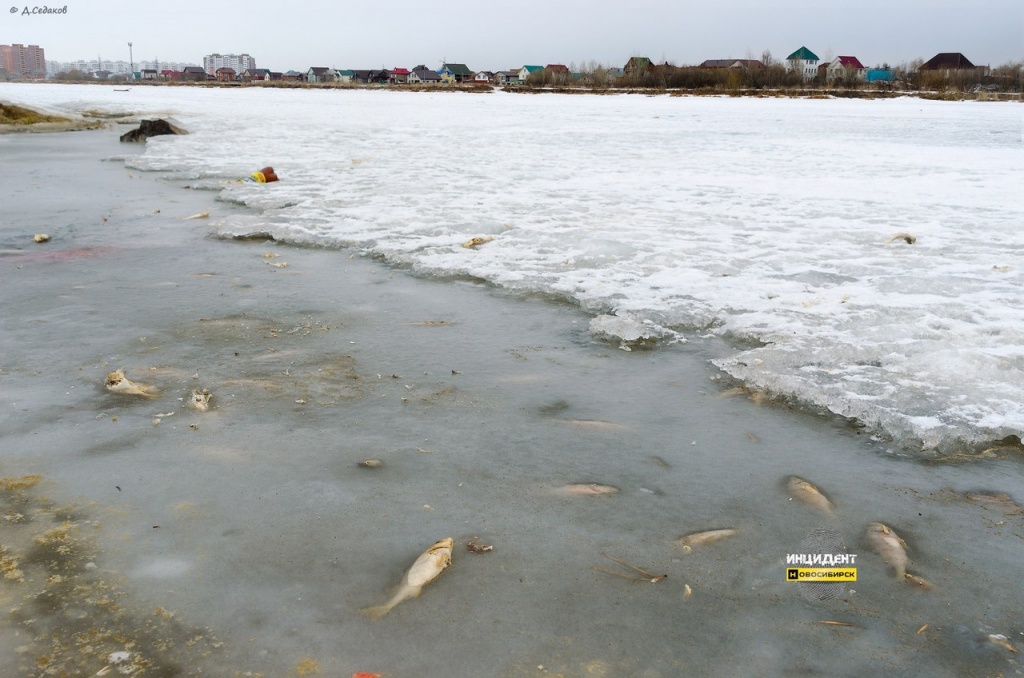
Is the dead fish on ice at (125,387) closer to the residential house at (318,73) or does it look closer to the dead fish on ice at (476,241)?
the dead fish on ice at (476,241)

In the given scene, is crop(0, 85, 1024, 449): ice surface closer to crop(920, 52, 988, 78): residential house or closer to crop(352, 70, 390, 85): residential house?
crop(920, 52, 988, 78): residential house

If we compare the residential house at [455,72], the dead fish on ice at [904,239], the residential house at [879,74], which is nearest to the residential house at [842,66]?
the residential house at [879,74]

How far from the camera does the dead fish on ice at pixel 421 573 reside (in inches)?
62.9

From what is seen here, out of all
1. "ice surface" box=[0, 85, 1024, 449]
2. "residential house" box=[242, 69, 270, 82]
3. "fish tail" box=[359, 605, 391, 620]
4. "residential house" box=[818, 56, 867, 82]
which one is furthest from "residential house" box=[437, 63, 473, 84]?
"fish tail" box=[359, 605, 391, 620]

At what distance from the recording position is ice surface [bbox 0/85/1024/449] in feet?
9.74

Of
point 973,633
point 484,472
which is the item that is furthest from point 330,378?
point 973,633

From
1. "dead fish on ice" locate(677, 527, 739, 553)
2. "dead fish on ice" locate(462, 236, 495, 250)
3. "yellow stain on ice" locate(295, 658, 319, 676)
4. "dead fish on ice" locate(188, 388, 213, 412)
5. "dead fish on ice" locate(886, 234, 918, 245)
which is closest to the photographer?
"yellow stain on ice" locate(295, 658, 319, 676)

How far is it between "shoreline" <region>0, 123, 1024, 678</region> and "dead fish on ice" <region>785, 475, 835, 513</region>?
44 millimetres

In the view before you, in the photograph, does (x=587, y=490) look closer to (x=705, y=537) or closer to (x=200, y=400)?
(x=705, y=537)

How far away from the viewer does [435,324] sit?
3.54 meters

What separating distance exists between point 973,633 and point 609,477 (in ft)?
3.20

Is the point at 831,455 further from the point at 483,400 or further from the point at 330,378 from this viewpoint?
the point at 330,378

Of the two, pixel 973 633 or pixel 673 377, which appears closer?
pixel 973 633

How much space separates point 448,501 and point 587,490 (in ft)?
1.36
